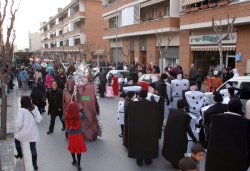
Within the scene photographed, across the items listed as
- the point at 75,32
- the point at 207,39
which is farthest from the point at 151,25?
the point at 75,32

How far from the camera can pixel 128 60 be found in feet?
106

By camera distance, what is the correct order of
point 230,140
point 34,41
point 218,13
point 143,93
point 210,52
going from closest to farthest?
point 230,140 → point 143,93 → point 218,13 → point 210,52 → point 34,41

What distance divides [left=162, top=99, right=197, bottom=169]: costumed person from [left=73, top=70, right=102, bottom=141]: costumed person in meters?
2.55

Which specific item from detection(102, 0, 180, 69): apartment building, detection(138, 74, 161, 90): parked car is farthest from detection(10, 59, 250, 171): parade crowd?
detection(102, 0, 180, 69): apartment building

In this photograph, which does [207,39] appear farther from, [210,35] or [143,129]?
[143,129]

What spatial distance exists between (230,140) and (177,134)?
1.12 meters

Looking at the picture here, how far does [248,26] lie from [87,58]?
3550 centimetres

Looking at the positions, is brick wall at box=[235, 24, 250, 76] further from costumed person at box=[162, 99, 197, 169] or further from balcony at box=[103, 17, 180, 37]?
costumed person at box=[162, 99, 197, 169]

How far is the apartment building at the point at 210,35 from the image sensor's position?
15.6 metres

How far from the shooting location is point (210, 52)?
1948cm

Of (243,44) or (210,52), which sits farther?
(210,52)

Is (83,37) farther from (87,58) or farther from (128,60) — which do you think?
(128,60)

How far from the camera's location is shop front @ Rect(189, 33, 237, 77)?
17094 mm

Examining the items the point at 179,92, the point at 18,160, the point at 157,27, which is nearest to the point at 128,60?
the point at 157,27
